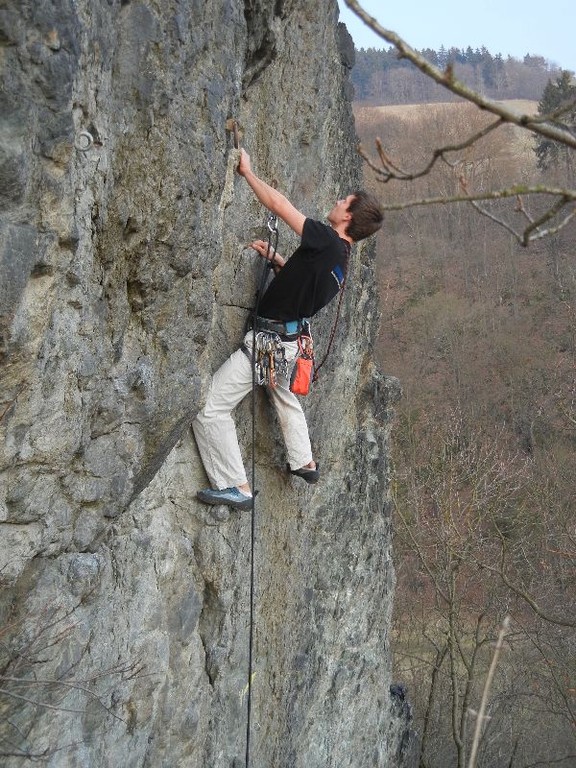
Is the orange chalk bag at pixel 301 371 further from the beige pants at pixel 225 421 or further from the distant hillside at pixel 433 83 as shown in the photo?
the distant hillside at pixel 433 83

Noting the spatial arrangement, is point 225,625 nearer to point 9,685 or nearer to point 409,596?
point 9,685

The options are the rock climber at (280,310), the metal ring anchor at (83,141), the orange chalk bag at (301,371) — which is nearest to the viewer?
the metal ring anchor at (83,141)

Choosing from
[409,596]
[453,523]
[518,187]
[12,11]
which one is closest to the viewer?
[518,187]

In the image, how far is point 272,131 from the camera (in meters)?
6.34

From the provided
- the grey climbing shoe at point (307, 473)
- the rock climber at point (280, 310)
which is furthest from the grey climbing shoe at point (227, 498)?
the grey climbing shoe at point (307, 473)

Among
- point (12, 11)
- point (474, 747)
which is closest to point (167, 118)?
point (12, 11)

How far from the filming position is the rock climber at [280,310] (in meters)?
5.35

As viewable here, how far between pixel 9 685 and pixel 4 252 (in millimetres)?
1932

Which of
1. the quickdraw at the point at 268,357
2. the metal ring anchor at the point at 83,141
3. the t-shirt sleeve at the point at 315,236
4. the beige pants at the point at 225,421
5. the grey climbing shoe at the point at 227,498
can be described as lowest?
the grey climbing shoe at the point at 227,498

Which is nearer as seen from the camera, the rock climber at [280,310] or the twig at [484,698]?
the twig at [484,698]

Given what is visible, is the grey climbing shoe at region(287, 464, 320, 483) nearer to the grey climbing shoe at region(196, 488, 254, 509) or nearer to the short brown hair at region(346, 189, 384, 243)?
the grey climbing shoe at region(196, 488, 254, 509)

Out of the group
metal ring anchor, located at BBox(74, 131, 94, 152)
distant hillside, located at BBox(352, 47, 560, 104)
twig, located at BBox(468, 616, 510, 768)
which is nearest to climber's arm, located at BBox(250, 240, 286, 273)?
metal ring anchor, located at BBox(74, 131, 94, 152)

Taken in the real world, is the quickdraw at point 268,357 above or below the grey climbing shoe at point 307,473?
above

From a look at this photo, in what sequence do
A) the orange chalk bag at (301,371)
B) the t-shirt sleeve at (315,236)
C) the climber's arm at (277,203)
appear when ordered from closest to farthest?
1. the climber's arm at (277,203)
2. the t-shirt sleeve at (315,236)
3. the orange chalk bag at (301,371)
